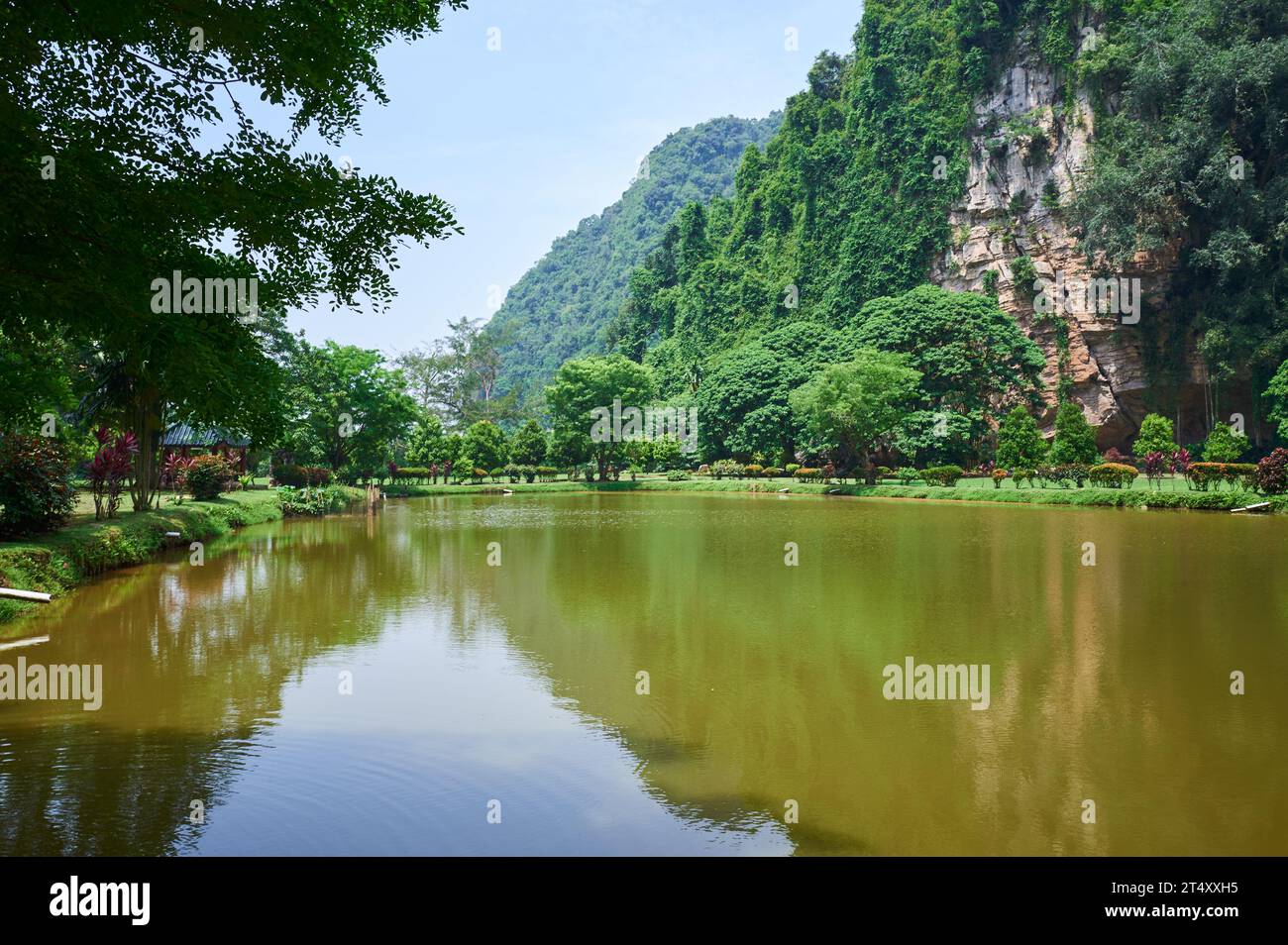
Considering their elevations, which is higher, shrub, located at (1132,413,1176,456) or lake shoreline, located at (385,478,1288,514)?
shrub, located at (1132,413,1176,456)

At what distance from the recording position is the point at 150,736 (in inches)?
292

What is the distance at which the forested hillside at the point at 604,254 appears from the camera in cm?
13450

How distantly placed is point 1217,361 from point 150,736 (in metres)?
47.4

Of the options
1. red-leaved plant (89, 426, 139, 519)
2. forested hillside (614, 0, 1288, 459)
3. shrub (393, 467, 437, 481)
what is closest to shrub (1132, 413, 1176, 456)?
forested hillside (614, 0, 1288, 459)

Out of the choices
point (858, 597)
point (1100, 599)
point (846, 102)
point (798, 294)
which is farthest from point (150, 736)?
point (846, 102)

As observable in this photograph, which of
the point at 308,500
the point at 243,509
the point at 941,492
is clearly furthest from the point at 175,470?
the point at 941,492

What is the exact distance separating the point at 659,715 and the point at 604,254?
481 ft

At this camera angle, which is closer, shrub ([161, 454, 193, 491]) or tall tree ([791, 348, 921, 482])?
shrub ([161, 454, 193, 491])

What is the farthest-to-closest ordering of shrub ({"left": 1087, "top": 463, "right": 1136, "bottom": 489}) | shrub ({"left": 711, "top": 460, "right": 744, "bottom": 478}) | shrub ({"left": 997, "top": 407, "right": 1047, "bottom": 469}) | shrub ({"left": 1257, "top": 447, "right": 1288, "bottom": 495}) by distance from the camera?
shrub ({"left": 711, "top": 460, "right": 744, "bottom": 478}) < shrub ({"left": 997, "top": 407, "right": 1047, "bottom": 469}) < shrub ({"left": 1087, "top": 463, "right": 1136, "bottom": 489}) < shrub ({"left": 1257, "top": 447, "right": 1288, "bottom": 495})

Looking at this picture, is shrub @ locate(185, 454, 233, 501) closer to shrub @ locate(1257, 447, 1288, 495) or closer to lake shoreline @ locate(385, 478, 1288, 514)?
lake shoreline @ locate(385, 478, 1288, 514)

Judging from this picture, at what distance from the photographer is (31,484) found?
1516 centimetres

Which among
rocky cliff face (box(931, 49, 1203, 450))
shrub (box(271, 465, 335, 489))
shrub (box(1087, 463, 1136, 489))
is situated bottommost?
shrub (box(1087, 463, 1136, 489))

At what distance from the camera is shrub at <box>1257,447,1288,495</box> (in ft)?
94.0

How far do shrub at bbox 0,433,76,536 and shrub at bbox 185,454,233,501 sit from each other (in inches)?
561
